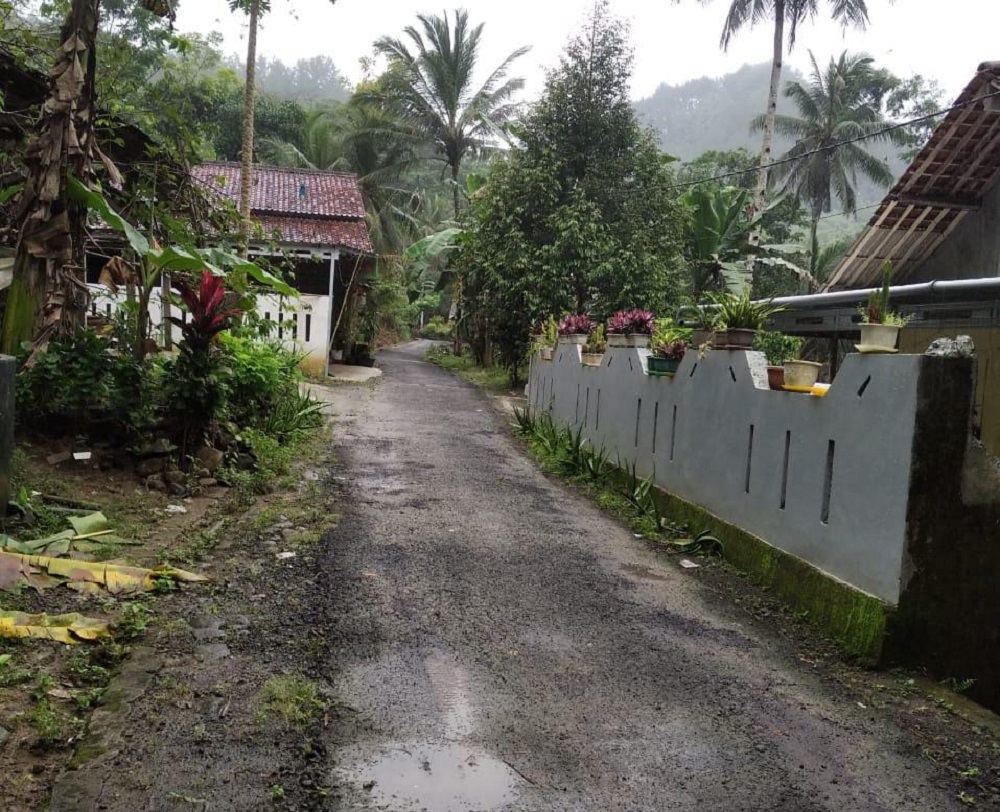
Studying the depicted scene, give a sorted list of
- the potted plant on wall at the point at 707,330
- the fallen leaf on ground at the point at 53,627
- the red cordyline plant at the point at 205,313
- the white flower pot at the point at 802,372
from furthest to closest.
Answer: the red cordyline plant at the point at 205,313 → the potted plant on wall at the point at 707,330 → the white flower pot at the point at 802,372 → the fallen leaf on ground at the point at 53,627

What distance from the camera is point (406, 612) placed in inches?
176

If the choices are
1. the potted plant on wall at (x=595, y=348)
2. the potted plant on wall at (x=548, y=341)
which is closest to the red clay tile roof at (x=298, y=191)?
the potted plant on wall at (x=548, y=341)

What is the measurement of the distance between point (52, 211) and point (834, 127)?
3520 cm

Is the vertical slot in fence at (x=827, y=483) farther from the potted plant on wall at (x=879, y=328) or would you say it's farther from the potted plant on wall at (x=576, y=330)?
the potted plant on wall at (x=576, y=330)

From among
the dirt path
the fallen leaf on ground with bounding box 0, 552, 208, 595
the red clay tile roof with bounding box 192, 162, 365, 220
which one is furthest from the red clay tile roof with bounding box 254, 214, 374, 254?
the fallen leaf on ground with bounding box 0, 552, 208, 595

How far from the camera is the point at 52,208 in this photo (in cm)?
638

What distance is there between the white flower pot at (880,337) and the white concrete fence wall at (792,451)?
66 millimetres

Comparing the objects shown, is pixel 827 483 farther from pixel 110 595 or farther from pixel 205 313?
pixel 205 313

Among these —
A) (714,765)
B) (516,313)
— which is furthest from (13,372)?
(516,313)

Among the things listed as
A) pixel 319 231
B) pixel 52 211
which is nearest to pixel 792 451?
pixel 52 211

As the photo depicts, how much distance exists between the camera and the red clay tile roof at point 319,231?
18656 millimetres

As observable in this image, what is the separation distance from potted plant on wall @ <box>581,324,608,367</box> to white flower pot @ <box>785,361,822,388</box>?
517cm

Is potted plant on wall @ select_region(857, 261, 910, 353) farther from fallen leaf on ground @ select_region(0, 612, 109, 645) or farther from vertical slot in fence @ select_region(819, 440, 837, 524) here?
fallen leaf on ground @ select_region(0, 612, 109, 645)

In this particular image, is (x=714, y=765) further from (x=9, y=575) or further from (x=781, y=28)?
(x=781, y=28)
